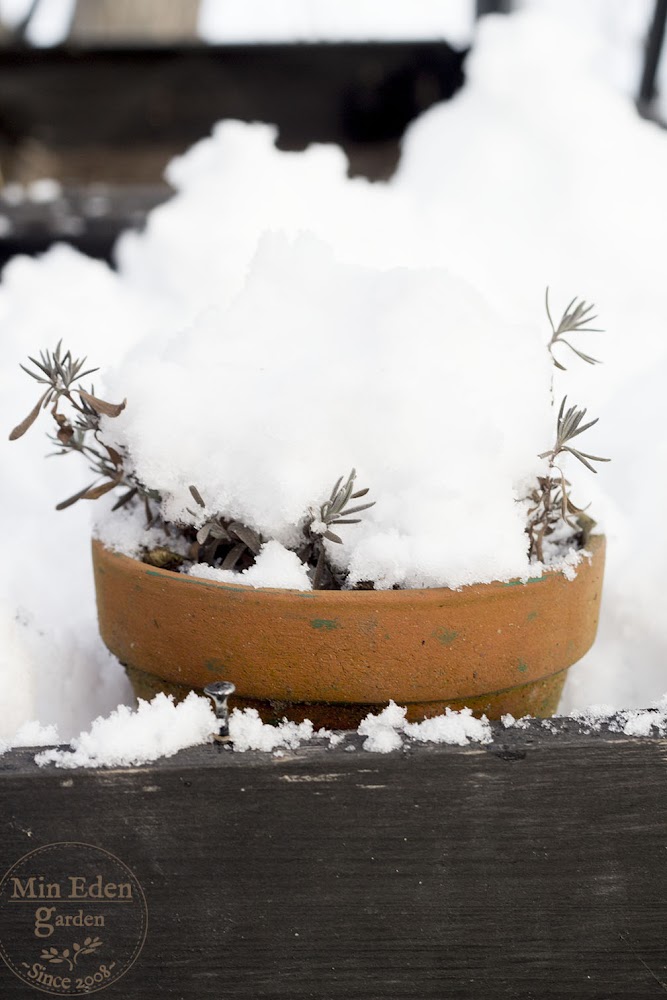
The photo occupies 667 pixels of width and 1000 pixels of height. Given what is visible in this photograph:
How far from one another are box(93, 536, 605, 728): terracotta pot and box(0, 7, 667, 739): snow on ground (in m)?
0.39

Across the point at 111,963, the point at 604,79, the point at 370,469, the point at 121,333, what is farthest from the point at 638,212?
the point at 111,963

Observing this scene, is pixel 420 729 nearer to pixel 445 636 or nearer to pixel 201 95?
pixel 445 636

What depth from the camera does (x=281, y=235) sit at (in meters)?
Answer: 0.94

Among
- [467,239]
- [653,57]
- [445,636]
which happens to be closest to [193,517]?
[445,636]

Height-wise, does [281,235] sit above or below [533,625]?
above

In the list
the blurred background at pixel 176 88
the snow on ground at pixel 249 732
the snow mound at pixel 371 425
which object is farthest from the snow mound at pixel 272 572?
the blurred background at pixel 176 88

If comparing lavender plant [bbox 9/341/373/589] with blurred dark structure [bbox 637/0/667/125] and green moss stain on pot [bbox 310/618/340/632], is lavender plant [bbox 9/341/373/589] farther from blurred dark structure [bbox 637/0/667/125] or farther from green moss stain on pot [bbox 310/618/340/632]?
blurred dark structure [bbox 637/0/667/125]

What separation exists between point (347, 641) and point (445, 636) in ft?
0.28

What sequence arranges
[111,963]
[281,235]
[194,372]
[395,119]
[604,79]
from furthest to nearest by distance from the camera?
[395,119]
[604,79]
[281,235]
[194,372]
[111,963]

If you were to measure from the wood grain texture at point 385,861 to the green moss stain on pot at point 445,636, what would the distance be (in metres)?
0.09

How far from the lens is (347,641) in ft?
2.43

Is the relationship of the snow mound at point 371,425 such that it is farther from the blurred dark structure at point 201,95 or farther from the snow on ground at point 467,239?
the blurred dark structure at point 201,95

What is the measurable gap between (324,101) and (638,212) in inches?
47.8

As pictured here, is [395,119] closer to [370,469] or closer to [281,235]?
[281,235]
